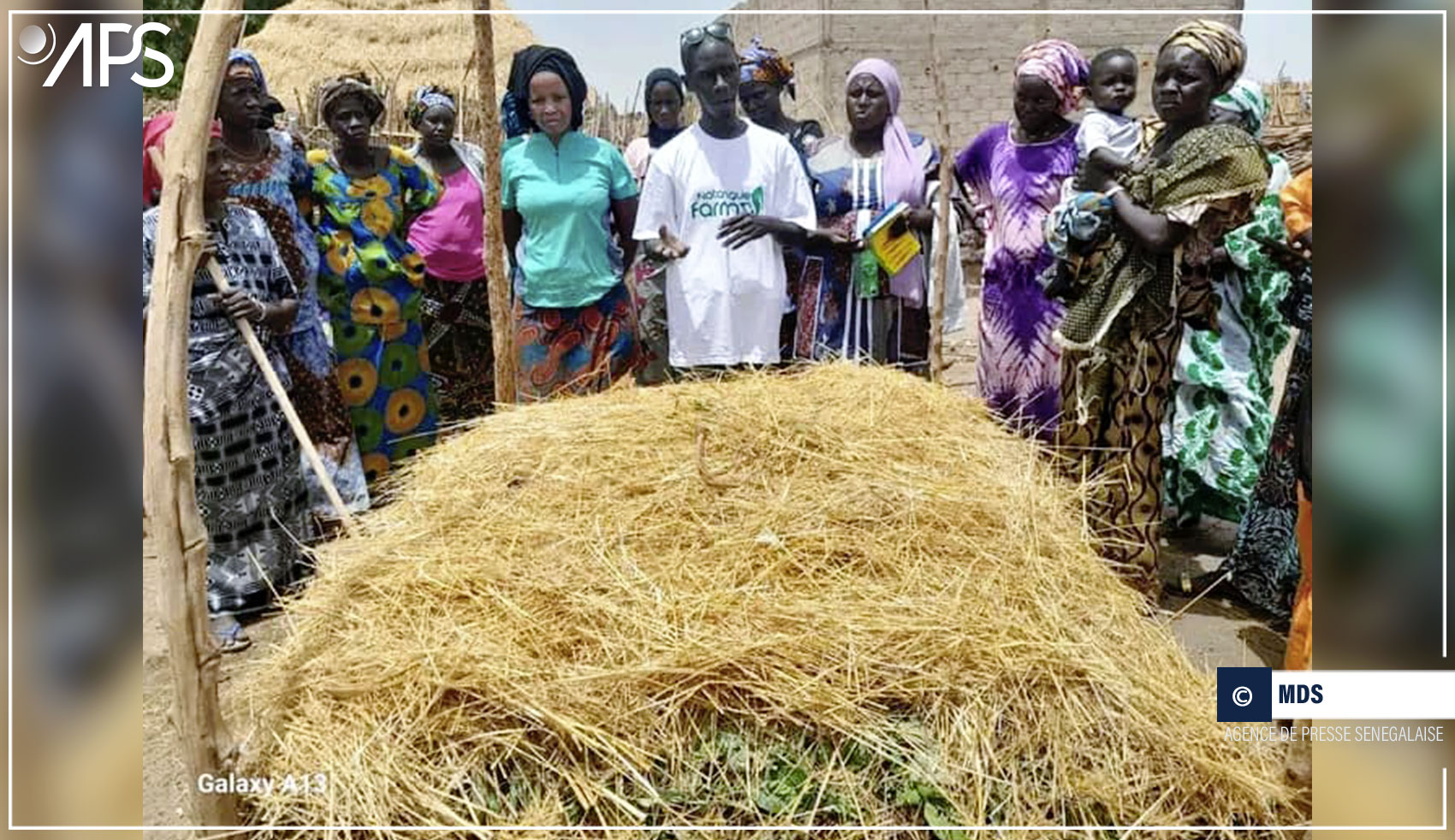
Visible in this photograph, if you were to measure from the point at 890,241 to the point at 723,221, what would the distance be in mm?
662

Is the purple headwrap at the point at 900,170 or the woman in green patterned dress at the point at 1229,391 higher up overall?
the purple headwrap at the point at 900,170

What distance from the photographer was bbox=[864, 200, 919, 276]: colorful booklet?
4.11 metres

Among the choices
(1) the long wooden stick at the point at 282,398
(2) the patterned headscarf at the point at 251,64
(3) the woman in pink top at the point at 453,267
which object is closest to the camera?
(1) the long wooden stick at the point at 282,398

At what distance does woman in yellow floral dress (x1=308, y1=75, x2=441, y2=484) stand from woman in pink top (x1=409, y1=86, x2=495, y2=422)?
151 millimetres

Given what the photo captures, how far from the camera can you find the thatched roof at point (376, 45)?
3.11m

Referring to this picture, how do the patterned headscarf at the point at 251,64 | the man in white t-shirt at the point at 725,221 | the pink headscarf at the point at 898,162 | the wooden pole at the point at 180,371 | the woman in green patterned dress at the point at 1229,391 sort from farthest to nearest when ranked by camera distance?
the pink headscarf at the point at 898,162 → the woman in green patterned dress at the point at 1229,391 → the man in white t-shirt at the point at 725,221 → the patterned headscarf at the point at 251,64 → the wooden pole at the point at 180,371

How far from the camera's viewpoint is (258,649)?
132 inches

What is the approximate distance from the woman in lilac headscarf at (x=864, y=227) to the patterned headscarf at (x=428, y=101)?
1427 millimetres

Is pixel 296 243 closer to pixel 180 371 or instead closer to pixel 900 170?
pixel 180 371

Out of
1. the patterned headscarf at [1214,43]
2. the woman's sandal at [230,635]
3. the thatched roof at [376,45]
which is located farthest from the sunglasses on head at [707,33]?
the woman's sandal at [230,635]

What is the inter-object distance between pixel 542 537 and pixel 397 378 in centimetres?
179

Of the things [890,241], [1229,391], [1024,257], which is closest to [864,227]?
[890,241]

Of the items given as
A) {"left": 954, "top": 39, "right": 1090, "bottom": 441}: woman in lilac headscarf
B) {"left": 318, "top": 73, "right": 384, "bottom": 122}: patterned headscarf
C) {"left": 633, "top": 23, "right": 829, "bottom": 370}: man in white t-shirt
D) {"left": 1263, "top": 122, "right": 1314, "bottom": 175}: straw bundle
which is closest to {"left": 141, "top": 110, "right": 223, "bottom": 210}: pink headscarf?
{"left": 318, "top": 73, "right": 384, "bottom": 122}: patterned headscarf

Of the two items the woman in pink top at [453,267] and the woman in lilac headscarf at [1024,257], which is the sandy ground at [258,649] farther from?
the woman in pink top at [453,267]
